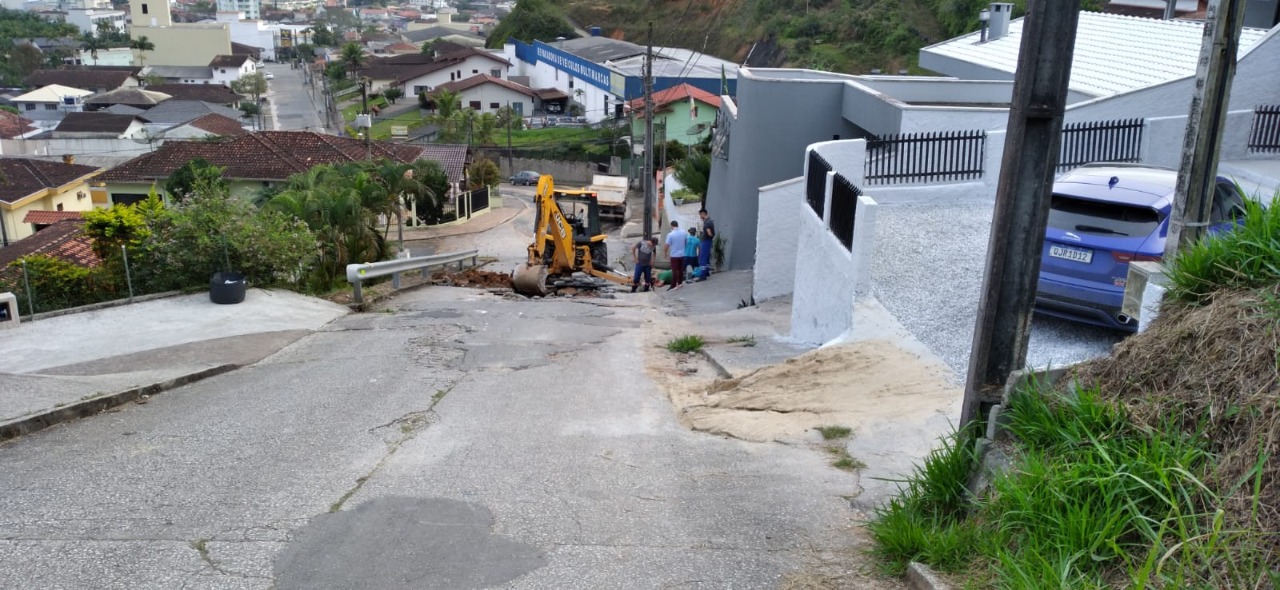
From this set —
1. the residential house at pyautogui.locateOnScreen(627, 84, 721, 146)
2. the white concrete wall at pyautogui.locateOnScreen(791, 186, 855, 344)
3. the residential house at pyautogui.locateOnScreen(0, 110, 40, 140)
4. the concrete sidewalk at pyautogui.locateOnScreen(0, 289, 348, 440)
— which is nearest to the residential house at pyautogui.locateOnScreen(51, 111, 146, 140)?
the residential house at pyautogui.locateOnScreen(0, 110, 40, 140)

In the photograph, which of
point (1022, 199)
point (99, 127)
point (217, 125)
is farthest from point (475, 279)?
point (99, 127)

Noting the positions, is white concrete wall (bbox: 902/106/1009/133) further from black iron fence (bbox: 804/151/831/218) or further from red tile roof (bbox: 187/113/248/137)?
red tile roof (bbox: 187/113/248/137)

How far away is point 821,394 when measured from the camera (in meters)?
9.62

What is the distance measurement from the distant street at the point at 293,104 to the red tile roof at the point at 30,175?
40516 mm

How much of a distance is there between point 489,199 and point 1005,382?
49663mm

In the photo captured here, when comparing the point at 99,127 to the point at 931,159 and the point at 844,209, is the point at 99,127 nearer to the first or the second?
the point at 931,159

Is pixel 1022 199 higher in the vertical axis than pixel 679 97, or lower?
higher

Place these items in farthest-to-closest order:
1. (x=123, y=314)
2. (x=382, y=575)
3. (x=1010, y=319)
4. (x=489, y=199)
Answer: (x=489, y=199) < (x=123, y=314) < (x=1010, y=319) < (x=382, y=575)

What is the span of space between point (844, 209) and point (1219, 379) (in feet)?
25.7

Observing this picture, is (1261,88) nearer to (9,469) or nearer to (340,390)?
(340,390)

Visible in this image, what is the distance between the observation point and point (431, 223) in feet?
156

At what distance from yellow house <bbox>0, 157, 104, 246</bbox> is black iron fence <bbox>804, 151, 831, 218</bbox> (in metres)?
36.5

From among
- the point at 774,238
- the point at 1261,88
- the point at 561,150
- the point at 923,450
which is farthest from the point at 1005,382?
the point at 561,150

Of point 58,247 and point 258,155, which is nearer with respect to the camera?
point 58,247
